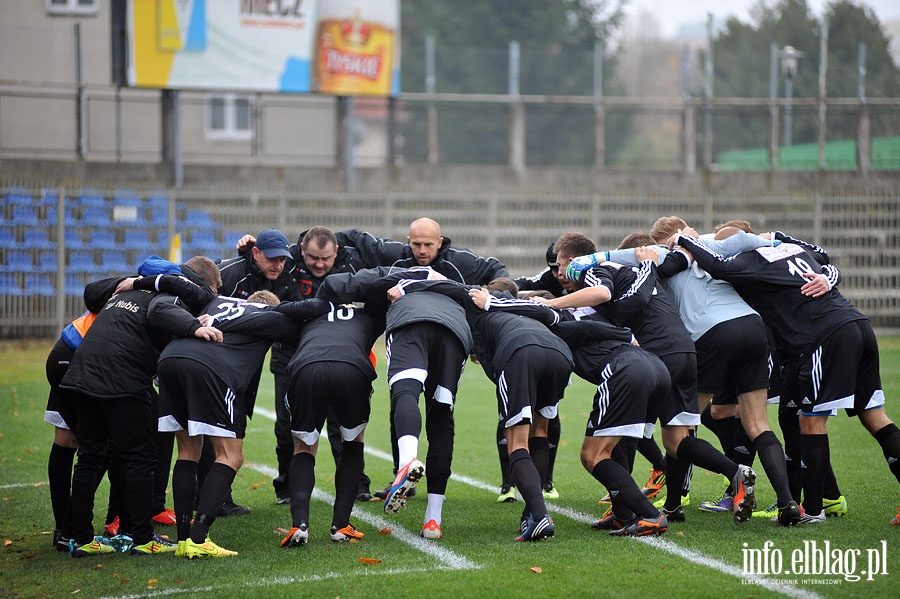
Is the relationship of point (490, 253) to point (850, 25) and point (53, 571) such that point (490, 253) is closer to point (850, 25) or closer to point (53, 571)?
point (850, 25)

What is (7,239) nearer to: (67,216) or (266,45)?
(67,216)

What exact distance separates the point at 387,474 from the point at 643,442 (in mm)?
2541

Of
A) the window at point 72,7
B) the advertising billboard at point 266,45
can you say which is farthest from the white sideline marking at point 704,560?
the window at point 72,7

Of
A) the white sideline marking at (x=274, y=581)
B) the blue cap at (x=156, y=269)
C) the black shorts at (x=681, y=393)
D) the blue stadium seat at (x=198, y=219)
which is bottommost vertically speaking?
the white sideline marking at (x=274, y=581)

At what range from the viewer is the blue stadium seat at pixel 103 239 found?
65.3ft

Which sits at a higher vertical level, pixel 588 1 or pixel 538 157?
pixel 588 1

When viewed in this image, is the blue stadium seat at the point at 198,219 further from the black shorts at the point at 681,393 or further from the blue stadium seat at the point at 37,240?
the black shorts at the point at 681,393

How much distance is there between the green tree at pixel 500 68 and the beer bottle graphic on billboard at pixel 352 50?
13.0 feet

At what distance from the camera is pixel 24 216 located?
63.4ft

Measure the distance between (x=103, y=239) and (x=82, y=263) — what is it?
64 centimetres

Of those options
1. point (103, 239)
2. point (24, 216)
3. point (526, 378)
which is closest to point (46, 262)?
point (24, 216)

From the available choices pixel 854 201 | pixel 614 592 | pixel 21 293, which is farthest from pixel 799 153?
pixel 614 592

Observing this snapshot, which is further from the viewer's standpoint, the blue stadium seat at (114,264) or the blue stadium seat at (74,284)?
the blue stadium seat at (114,264)

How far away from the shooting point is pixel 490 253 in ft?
71.9
